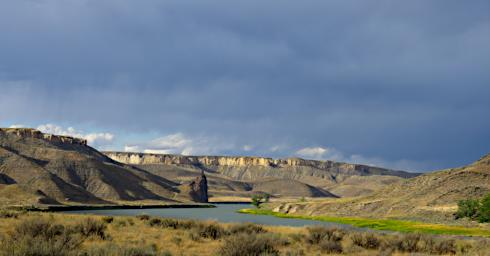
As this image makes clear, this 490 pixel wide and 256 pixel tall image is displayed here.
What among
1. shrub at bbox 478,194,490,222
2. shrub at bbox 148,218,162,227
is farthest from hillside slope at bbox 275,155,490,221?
shrub at bbox 148,218,162,227

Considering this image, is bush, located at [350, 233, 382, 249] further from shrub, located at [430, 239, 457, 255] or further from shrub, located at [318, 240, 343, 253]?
shrub, located at [318, 240, 343, 253]

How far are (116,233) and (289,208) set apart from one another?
4727 inches

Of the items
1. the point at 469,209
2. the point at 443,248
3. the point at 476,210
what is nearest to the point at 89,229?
the point at 443,248

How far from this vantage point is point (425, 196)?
112 meters

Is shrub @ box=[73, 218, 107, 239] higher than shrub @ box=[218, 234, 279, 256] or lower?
higher

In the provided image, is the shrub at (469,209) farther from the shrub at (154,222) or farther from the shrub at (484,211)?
the shrub at (154,222)

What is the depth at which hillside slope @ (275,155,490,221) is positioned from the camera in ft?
340

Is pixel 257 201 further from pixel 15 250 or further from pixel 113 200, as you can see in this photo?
pixel 15 250

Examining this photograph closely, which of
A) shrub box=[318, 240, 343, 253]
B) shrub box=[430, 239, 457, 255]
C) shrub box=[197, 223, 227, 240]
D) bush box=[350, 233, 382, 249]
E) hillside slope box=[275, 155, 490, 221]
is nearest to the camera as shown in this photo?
shrub box=[318, 240, 343, 253]

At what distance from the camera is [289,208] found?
484 ft

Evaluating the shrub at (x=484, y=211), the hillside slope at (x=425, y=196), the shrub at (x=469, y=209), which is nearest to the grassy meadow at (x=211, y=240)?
the shrub at (x=484, y=211)

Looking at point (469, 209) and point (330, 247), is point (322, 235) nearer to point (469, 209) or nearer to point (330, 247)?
point (330, 247)

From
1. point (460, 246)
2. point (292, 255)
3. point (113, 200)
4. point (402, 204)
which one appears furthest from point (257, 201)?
point (292, 255)

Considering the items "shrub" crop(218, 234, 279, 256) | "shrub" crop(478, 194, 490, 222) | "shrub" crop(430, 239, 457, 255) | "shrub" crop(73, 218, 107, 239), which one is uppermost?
"shrub" crop(478, 194, 490, 222)
